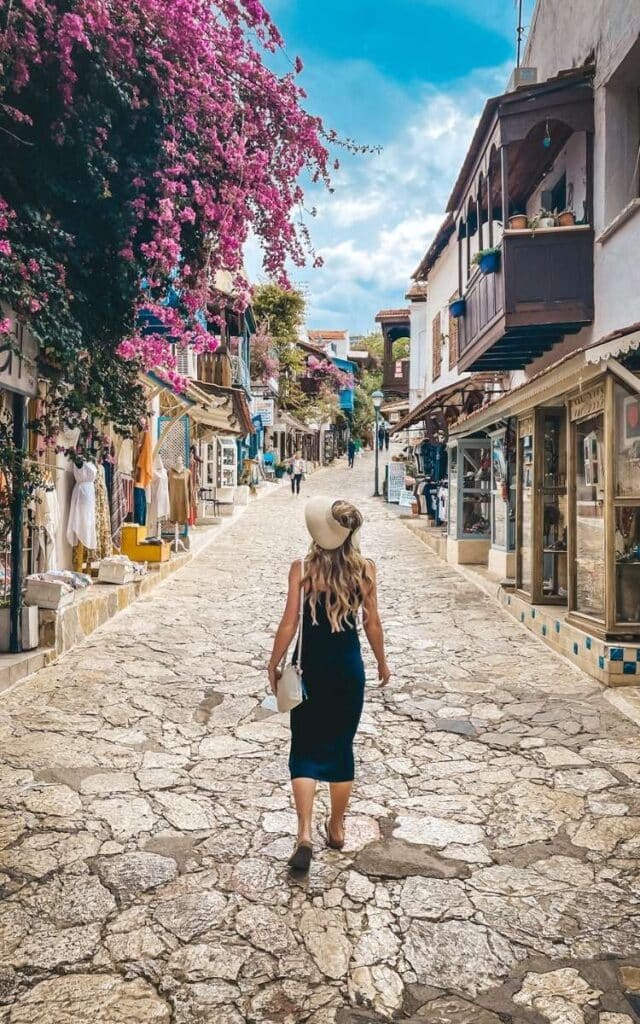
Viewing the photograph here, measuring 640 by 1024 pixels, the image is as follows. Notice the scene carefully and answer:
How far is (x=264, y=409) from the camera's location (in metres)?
37.5

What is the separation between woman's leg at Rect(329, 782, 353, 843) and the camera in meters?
3.82

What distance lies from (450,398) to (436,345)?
6.10m

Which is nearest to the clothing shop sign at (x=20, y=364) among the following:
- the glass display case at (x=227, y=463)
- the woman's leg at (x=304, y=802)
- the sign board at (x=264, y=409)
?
the woman's leg at (x=304, y=802)

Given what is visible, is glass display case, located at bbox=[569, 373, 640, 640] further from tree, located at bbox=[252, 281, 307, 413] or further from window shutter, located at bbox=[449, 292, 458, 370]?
tree, located at bbox=[252, 281, 307, 413]

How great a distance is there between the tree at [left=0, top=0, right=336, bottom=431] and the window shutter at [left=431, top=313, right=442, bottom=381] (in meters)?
16.8

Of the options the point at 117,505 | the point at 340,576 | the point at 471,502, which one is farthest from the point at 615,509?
the point at 117,505

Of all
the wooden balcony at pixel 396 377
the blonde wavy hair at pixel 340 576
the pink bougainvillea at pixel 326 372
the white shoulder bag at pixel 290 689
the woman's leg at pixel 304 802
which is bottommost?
the woman's leg at pixel 304 802

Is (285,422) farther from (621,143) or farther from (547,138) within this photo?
(621,143)

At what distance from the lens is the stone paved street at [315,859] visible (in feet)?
9.37

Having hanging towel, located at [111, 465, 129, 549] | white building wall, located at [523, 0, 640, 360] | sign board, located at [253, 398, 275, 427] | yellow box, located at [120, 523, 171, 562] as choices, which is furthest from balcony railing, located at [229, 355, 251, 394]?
white building wall, located at [523, 0, 640, 360]

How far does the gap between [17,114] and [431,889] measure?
200 inches

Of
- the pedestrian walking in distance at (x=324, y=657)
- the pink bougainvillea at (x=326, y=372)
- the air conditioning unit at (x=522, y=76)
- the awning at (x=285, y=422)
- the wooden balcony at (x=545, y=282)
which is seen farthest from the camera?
the pink bougainvillea at (x=326, y=372)

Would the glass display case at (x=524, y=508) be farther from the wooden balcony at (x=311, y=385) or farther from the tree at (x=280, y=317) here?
the wooden balcony at (x=311, y=385)

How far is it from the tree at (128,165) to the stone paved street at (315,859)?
2.74 metres
